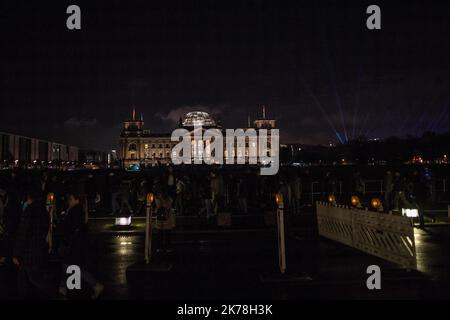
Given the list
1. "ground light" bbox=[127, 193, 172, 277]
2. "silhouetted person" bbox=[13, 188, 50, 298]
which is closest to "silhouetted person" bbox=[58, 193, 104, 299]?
"silhouetted person" bbox=[13, 188, 50, 298]

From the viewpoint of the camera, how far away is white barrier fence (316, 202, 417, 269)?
11.5 m

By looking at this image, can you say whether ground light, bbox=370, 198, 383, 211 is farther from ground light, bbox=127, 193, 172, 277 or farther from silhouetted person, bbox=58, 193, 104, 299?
silhouetted person, bbox=58, 193, 104, 299

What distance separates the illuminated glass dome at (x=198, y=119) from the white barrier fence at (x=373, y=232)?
5479 inches

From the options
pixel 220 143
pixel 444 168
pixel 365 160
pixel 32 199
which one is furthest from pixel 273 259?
pixel 220 143

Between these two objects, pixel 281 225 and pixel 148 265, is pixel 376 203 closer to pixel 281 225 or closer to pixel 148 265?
pixel 281 225

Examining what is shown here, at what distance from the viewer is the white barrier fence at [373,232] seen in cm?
1154

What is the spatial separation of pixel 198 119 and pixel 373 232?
472 ft

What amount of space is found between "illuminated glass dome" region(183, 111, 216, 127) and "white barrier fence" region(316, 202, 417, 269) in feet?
457

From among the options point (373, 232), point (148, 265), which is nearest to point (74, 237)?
point (148, 265)

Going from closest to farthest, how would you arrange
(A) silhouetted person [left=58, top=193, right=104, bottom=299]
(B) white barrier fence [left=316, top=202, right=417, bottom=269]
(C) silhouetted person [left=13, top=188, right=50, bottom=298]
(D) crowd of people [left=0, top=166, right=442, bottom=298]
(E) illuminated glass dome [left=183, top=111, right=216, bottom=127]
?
1. (C) silhouetted person [left=13, top=188, right=50, bottom=298]
2. (D) crowd of people [left=0, top=166, right=442, bottom=298]
3. (A) silhouetted person [left=58, top=193, right=104, bottom=299]
4. (B) white barrier fence [left=316, top=202, right=417, bottom=269]
5. (E) illuminated glass dome [left=183, top=111, right=216, bottom=127]

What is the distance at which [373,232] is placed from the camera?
44.1ft

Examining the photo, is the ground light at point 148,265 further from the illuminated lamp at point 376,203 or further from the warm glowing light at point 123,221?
the warm glowing light at point 123,221

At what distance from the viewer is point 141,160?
518ft
